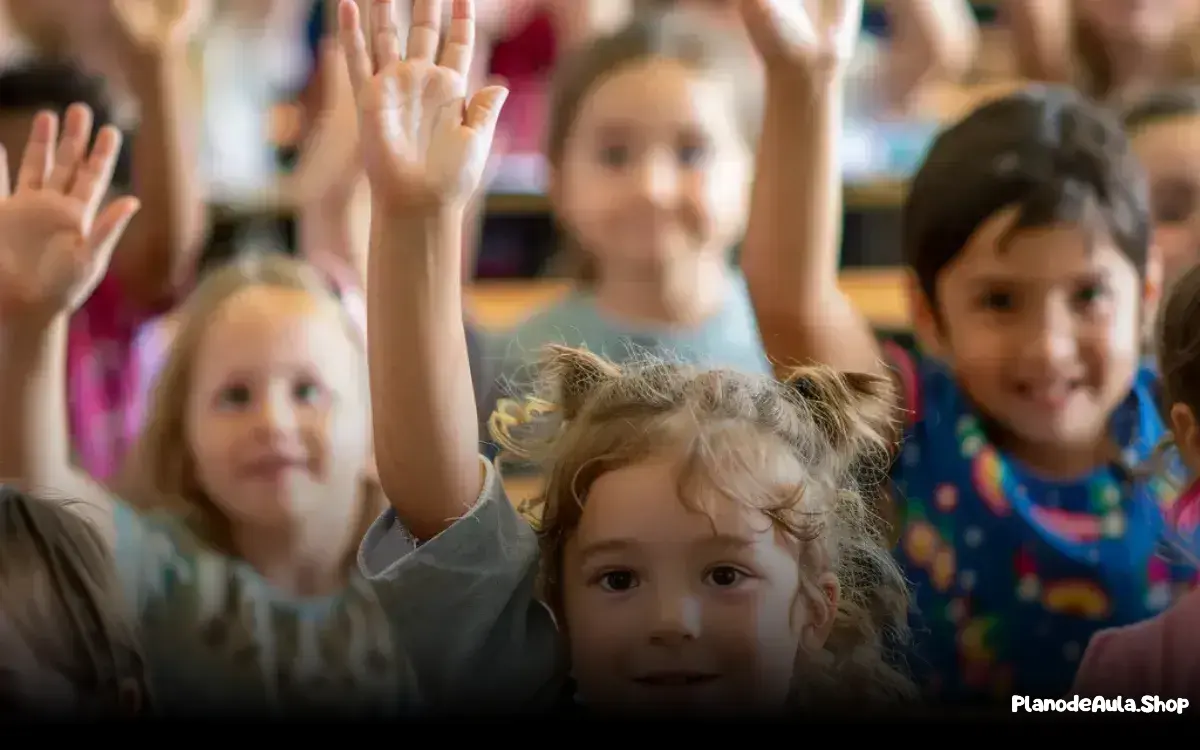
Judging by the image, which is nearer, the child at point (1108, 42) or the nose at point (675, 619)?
the nose at point (675, 619)

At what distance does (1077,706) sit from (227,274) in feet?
1.44

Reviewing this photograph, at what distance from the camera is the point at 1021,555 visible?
0.54 meters

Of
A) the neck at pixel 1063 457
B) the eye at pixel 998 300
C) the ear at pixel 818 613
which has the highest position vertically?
the eye at pixel 998 300

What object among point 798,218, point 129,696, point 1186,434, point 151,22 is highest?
point 151,22

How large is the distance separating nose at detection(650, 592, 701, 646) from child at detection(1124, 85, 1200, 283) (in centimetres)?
28

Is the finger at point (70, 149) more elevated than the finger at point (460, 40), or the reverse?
the finger at point (460, 40)

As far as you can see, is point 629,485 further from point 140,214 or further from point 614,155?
point 140,214

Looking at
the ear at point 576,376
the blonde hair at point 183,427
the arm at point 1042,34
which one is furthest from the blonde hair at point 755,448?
the arm at point 1042,34

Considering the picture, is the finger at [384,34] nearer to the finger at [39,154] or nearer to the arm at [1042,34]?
the finger at [39,154]

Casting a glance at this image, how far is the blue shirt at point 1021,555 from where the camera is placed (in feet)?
1.76

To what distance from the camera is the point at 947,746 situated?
1.68 ft

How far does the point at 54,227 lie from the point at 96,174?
0.10ft

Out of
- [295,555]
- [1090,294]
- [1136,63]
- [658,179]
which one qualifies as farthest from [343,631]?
[1136,63]

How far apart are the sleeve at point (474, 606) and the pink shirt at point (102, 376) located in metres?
0.14
